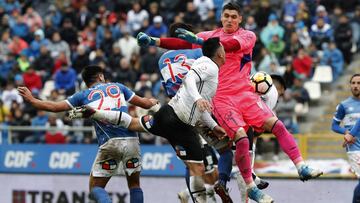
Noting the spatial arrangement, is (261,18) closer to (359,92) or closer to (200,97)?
(359,92)

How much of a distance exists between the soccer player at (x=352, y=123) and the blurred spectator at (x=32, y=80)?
12798 mm

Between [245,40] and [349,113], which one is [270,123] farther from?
[349,113]

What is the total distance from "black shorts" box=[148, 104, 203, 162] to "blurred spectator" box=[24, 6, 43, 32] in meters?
17.2

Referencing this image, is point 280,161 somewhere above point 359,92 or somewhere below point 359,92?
below

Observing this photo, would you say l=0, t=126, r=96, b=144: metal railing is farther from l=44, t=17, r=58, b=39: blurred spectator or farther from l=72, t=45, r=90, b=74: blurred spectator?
l=44, t=17, r=58, b=39: blurred spectator

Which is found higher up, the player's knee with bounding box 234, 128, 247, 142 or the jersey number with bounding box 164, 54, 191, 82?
the jersey number with bounding box 164, 54, 191, 82

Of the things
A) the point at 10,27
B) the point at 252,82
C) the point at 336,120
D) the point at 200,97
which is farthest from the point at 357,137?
the point at 10,27

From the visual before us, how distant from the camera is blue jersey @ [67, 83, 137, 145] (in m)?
16.6

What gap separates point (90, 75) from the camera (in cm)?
1692

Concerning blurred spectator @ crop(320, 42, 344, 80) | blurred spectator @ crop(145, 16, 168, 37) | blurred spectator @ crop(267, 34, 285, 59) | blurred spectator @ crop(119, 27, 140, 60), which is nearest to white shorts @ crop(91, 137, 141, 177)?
blurred spectator @ crop(320, 42, 344, 80)

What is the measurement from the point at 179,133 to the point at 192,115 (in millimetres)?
349

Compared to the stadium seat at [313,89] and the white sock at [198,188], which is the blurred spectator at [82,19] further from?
the white sock at [198,188]

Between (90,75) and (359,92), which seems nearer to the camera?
(90,75)

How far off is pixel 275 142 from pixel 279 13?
641 cm
